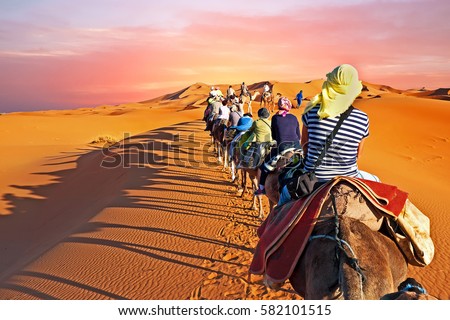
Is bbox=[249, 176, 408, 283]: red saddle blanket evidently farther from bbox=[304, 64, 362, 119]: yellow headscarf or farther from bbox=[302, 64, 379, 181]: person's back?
bbox=[304, 64, 362, 119]: yellow headscarf

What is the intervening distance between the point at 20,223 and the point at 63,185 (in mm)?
5259

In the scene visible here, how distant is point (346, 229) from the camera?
3.05 metres

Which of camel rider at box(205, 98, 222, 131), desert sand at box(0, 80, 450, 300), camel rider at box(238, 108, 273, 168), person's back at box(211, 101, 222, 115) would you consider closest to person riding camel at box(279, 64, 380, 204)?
desert sand at box(0, 80, 450, 300)

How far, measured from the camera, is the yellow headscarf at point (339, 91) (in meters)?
3.62

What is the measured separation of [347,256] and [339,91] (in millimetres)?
1743

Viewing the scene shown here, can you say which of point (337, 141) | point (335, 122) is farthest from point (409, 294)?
point (335, 122)

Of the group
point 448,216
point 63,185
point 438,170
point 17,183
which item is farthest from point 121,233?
point 438,170

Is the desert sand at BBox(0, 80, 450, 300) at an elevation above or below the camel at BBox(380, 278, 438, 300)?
below

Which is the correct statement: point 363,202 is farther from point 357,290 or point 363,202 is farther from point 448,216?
point 448,216

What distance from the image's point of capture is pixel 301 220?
342 cm

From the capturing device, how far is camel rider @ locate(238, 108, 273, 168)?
8.52m

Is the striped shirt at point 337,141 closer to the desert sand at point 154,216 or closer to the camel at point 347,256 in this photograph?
the camel at point 347,256

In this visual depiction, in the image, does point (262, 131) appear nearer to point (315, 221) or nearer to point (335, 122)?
point (335, 122)

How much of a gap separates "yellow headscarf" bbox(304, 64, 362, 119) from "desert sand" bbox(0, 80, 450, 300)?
3699 mm
